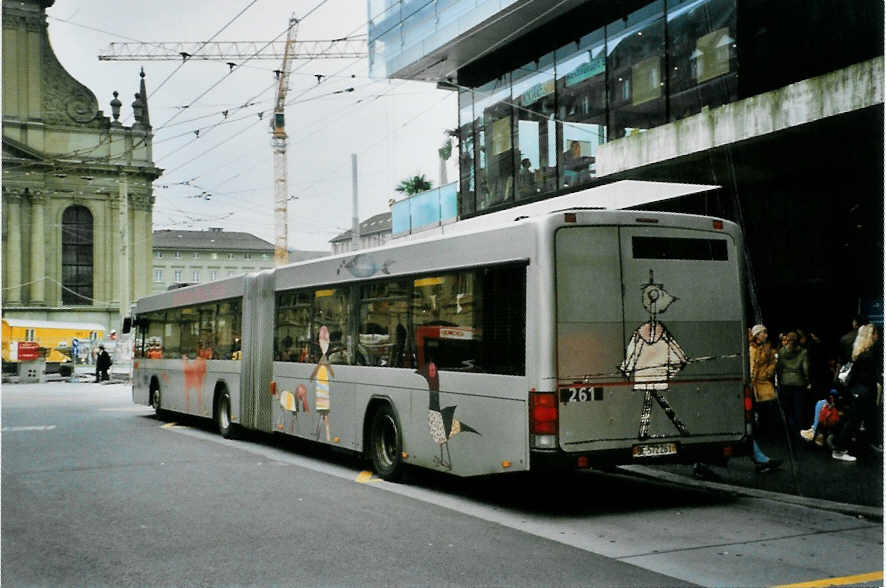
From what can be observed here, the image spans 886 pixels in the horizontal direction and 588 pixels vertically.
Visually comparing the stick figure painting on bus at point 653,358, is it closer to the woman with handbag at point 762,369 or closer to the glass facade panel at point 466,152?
the woman with handbag at point 762,369

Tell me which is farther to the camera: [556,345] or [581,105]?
[581,105]

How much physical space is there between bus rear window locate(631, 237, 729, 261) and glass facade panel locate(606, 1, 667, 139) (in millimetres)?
8066

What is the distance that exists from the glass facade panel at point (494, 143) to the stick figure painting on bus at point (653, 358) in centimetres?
1358

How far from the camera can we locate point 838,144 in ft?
45.8

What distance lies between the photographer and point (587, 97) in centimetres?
2012

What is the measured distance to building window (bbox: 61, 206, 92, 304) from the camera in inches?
2564

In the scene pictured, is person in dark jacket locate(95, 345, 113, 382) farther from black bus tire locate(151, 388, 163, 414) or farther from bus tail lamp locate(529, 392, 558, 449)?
bus tail lamp locate(529, 392, 558, 449)

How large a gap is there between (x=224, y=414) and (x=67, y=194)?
5182 centimetres

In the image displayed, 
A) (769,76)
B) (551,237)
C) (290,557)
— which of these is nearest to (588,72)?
(769,76)

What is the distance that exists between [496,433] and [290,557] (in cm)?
279

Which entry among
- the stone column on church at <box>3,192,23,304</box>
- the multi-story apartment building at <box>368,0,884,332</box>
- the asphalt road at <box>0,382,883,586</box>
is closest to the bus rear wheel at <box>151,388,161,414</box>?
the asphalt road at <box>0,382,883,586</box>

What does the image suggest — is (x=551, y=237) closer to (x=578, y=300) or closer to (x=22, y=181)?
(x=578, y=300)

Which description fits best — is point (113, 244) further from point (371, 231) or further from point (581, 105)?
point (581, 105)

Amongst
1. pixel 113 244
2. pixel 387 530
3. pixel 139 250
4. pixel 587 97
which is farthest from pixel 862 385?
pixel 139 250
